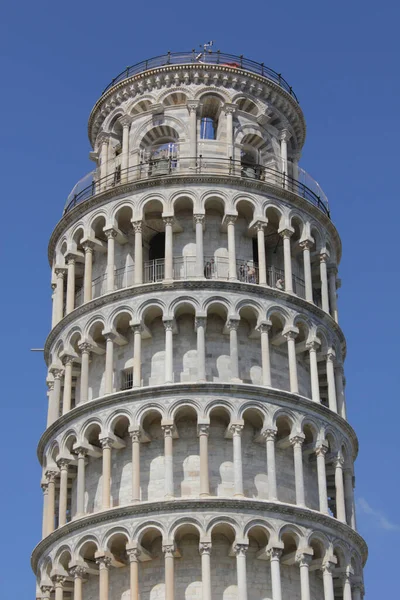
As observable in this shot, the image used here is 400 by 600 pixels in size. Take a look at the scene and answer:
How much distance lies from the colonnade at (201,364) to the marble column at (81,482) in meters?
1.77

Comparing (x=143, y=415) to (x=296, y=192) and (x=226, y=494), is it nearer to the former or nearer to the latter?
(x=226, y=494)

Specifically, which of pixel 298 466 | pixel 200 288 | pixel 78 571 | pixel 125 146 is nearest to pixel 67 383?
pixel 200 288

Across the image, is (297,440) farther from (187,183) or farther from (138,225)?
(187,183)

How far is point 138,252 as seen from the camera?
1879 inches

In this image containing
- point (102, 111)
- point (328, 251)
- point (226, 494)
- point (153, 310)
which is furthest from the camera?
point (102, 111)

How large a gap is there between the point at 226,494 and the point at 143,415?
3.78m

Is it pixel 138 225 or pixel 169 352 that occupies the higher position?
pixel 138 225

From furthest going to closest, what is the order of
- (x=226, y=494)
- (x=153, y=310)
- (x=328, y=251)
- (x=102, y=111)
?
1. (x=102, y=111)
2. (x=328, y=251)
3. (x=153, y=310)
4. (x=226, y=494)

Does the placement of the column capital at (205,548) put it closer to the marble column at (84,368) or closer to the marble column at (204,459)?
the marble column at (204,459)

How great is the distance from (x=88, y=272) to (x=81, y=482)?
26.2 ft

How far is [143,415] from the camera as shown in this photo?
44.8m

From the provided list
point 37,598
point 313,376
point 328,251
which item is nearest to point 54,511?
point 37,598

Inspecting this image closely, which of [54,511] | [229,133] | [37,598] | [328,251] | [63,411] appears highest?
[229,133]

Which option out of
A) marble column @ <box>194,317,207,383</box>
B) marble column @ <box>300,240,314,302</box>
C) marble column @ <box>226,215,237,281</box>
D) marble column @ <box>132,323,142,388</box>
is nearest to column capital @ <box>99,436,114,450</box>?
marble column @ <box>132,323,142,388</box>
